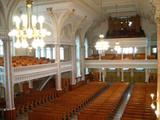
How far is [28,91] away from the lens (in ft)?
66.0

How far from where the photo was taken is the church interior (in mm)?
11453

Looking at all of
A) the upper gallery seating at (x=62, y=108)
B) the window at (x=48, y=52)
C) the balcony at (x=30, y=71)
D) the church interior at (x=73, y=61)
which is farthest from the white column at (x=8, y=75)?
the window at (x=48, y=52)

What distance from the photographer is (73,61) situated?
23141mm

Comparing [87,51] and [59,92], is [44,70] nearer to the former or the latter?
[59,92]

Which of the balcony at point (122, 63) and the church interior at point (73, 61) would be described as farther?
the balcony at point (122, 63)

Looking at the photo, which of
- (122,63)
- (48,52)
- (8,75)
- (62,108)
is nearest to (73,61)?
(48,52)

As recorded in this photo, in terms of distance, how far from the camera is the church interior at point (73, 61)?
37.6 ft

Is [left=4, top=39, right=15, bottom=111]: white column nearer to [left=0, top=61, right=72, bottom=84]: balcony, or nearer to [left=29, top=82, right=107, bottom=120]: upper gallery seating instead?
[left=0, top=61, right=72, bottom=84]: balcony

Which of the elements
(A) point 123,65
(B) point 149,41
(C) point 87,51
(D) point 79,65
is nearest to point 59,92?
(D) point 79,65

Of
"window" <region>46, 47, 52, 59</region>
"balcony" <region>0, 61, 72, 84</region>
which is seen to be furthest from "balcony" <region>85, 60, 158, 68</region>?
"balcony" <region>0, 61, 72, 84</region>

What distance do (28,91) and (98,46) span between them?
26.7ft

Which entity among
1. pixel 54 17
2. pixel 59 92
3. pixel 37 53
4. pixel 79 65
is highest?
pixel 54 17

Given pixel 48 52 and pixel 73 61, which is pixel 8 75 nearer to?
pixel 73 61

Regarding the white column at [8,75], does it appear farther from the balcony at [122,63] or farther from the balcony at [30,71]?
the balcony at [122,63]
